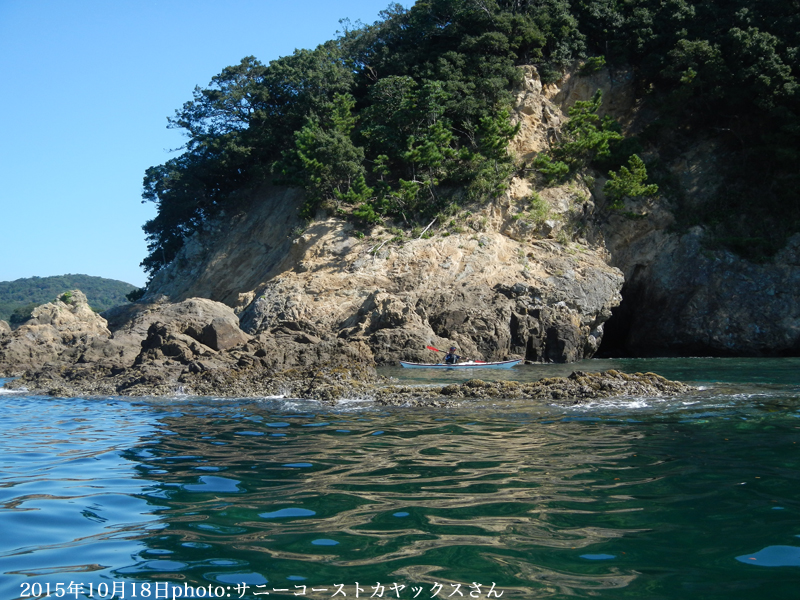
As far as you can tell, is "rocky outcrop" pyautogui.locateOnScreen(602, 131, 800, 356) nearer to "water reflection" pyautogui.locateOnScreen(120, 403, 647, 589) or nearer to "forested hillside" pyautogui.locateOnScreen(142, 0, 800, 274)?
"forested hillside" pyautogui.locateOnScreen(142, 0, 800, 274)

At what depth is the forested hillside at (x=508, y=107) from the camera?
29.2 meters

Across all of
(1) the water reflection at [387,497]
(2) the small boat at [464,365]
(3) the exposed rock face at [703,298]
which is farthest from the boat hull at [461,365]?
(3) the exposed rock face at [703,298]

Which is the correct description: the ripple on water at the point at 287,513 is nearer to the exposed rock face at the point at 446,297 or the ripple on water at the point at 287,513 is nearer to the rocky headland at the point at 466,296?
the rocky headland at the point at 466,296

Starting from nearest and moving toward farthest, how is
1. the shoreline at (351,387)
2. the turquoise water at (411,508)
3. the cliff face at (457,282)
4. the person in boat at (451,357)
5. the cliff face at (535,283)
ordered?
the turquoise water at (411,508) < the shoreline at (351,387) < the person in boat at (451,357) < the cliff face at (457,282) < the cliff face at (535,283)

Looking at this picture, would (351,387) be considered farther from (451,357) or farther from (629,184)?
(629,184)

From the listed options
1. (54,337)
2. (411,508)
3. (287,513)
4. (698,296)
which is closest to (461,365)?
(698,296)

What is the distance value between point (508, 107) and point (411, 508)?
2929 centimetres

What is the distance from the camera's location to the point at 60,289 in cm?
10869

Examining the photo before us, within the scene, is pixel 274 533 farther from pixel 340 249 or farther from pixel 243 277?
pixel 243 277

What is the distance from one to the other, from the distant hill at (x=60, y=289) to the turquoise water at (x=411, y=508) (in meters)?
98.8

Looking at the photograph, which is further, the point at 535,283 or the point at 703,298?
the point at 703,298

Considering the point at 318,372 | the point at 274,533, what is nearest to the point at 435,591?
the point at 274,533

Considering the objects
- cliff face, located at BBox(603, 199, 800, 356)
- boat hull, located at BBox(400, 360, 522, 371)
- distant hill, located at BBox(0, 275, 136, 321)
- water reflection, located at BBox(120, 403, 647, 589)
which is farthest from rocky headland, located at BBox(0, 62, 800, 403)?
distant hill, located at BBox(0, 275, 136, 321)

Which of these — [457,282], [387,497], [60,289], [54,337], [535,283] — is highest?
[60,289]
